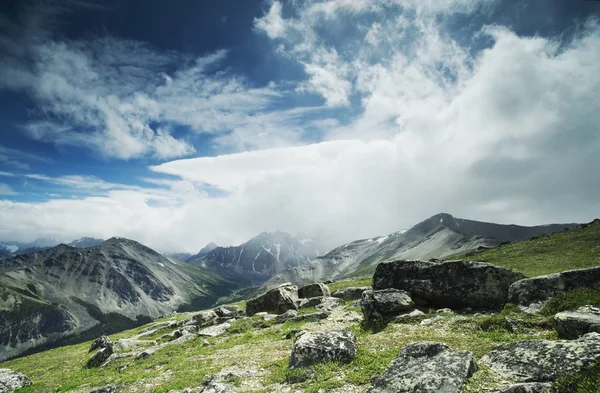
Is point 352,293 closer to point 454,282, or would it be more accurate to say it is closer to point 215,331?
point 215,331

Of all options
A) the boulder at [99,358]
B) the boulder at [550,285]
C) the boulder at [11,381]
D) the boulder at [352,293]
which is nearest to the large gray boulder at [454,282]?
the boulder at [550,285]

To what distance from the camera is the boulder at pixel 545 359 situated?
1154 cm

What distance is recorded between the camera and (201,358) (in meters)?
26.8

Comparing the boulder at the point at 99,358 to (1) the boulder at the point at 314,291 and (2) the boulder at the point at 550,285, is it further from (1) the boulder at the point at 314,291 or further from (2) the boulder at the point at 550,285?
(2) the boulder at the point at 550,285

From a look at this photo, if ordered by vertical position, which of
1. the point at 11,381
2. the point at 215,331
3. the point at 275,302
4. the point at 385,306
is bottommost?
the point at 11,381

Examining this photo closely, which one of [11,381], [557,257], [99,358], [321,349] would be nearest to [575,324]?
[321,349]

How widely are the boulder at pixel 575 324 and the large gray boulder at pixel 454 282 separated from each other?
10.3m

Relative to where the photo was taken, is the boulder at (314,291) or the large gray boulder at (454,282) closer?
the large gray boulder at (454,282)

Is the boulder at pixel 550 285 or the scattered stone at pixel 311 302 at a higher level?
the boulder at pixel 550 285

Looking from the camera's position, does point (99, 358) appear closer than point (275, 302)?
Yes

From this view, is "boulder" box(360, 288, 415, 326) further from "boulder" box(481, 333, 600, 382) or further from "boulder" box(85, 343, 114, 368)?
"boulder" box(85, 343, 114, 368)

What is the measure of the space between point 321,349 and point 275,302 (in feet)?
104

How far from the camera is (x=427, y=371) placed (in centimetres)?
1295

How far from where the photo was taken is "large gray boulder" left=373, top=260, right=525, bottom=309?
2783 centimetres
